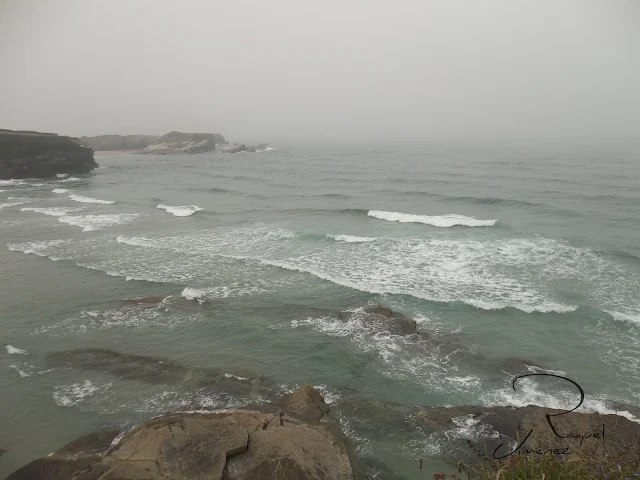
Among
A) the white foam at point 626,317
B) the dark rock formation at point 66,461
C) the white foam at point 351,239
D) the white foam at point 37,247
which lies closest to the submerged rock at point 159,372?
the dark rock formation at point 66,461

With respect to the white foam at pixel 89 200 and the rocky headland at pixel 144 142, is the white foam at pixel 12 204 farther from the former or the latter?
the rocky headland at pixel 144 142

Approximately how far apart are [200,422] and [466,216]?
28.7 metres

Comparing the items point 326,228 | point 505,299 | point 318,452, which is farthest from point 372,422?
point 326,228

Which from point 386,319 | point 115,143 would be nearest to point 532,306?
point 386,319

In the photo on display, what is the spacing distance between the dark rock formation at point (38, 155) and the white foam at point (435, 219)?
52.7 metres

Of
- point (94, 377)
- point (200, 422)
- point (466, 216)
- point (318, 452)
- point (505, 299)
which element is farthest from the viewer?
point (466, 216)

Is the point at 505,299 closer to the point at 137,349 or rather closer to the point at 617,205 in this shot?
the point at 137,349

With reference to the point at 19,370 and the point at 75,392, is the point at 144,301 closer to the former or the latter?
the point at 19,370

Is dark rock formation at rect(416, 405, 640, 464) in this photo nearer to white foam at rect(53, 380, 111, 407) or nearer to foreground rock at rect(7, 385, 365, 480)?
foreground rock at rect(7, 385, 365, 480)

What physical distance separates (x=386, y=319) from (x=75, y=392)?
1055cm

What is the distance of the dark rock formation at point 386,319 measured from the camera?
14148 mm

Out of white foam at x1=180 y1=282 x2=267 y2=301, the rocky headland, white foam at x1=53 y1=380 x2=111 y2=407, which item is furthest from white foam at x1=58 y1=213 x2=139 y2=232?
the rocky headland

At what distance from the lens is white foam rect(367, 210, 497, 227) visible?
29.4 meters

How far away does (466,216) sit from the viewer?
104 feet
